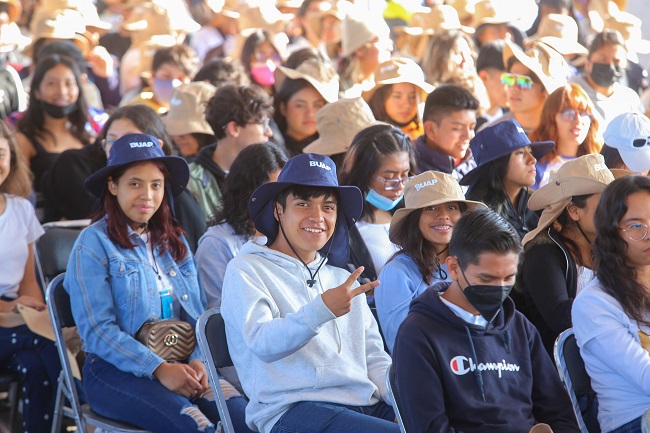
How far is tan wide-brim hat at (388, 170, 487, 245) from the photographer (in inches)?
158

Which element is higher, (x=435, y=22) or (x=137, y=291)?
(x=137, y=291)

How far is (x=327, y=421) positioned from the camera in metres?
3.25

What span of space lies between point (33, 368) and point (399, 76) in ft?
10.6

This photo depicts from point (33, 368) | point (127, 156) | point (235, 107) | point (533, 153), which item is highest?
point (127, 156)

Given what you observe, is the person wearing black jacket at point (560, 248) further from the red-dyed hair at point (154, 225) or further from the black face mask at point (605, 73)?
the black face mask at point (605, 73)

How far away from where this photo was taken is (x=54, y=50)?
24.8 ft

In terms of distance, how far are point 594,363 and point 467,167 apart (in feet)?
8.02

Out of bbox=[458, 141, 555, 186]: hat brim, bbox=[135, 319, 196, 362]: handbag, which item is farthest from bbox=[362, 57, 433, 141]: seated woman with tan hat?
bbox=[135, 319, 196, 362]: handbag

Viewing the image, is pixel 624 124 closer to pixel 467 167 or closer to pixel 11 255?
pixel 467 167

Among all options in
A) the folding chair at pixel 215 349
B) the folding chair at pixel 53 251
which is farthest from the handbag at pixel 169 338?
the folding chair at pixel 53 251

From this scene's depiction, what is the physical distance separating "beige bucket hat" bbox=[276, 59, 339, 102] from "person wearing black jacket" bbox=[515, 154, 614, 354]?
236cm

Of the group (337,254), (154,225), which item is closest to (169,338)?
(154,225)

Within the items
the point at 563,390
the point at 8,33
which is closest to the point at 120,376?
the point at 563,390

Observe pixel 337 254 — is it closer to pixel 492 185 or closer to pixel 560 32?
pixel 492 185
